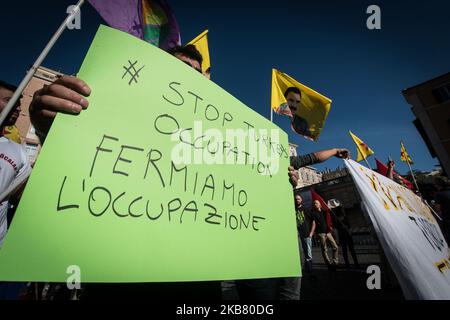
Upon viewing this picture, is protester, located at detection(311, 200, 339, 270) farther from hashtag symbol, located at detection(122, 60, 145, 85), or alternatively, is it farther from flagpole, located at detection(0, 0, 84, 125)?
flagpole, located at detection(0, 0, 84, 125)

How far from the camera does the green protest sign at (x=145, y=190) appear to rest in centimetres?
57

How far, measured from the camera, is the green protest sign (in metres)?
0.57

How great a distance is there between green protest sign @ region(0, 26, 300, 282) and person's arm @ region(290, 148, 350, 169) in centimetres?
89

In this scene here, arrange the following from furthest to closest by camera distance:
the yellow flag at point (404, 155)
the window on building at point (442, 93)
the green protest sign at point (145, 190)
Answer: the window on building at point (442, 93) → the yellow flag at point (404, 155) → the green protest sign at point (145, 190)

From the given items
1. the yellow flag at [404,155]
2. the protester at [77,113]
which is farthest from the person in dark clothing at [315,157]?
the yellow flag at [404,155]

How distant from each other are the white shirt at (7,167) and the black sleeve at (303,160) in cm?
194

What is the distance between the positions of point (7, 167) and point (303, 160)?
7.20 feet

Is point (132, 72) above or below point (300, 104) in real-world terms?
below

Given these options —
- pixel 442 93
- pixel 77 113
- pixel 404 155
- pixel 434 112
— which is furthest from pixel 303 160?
pixel 442 93

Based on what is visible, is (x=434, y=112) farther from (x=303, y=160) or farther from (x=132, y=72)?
(x=132, y=72)

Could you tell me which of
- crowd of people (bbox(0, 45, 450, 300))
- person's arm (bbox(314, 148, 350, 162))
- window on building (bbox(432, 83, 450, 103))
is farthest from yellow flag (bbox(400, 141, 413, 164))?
window on building (bbox(432, 83, 450, 103))

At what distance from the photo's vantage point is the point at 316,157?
6.76 ft

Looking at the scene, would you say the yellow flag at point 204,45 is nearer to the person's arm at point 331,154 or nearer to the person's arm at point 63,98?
the person's arm at point 331,154
